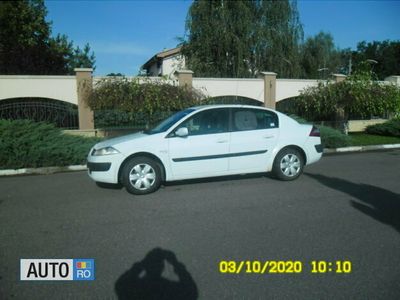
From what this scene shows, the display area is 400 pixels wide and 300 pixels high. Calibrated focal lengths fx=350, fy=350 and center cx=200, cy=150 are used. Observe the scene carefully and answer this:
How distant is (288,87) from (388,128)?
5063 mm

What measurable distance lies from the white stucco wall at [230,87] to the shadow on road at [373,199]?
8.56 m

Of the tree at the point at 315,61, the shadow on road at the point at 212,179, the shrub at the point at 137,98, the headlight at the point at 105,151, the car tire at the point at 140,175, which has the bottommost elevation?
the shadow on road at the point at 212,179

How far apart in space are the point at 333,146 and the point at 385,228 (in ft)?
28.1

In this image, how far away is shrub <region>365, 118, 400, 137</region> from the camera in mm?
16422

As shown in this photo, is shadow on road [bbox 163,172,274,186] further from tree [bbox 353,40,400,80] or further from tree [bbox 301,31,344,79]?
tree [bbox 353,40,400,80]

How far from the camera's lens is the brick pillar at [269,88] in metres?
16.4

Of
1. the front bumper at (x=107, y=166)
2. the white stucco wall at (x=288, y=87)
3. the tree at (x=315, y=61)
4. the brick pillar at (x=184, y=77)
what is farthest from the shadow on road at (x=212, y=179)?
the tree at (x=315, y=61)

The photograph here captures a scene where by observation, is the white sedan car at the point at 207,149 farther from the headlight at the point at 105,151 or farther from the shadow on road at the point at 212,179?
the shadow on road at the point at 212,179

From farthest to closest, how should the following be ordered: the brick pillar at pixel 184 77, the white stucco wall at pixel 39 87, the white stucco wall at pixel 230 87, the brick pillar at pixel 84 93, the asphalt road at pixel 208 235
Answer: the white stucco wall at pixel 230 87 → the brick pillar at pixel 184 77 → the brick pillar at pixel 84 93 → the white stucco wall at pixel 39 87 → the asphalt road at pixel 208 235

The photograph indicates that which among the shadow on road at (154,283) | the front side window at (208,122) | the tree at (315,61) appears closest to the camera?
the shadow on road at (154,283)

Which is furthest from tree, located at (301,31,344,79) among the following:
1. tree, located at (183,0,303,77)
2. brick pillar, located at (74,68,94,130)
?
brick pillar, located at (74,68,94,130)

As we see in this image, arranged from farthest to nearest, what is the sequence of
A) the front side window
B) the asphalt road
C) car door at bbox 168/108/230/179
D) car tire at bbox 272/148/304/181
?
1. car tire at bbox 272/148/304/181
2. the front side window
3. car door at bbox 168/108/230/179
4. the asphalt road

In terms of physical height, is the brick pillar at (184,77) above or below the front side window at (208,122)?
above

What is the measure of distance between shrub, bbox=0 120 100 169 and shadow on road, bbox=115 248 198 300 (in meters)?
6.53
